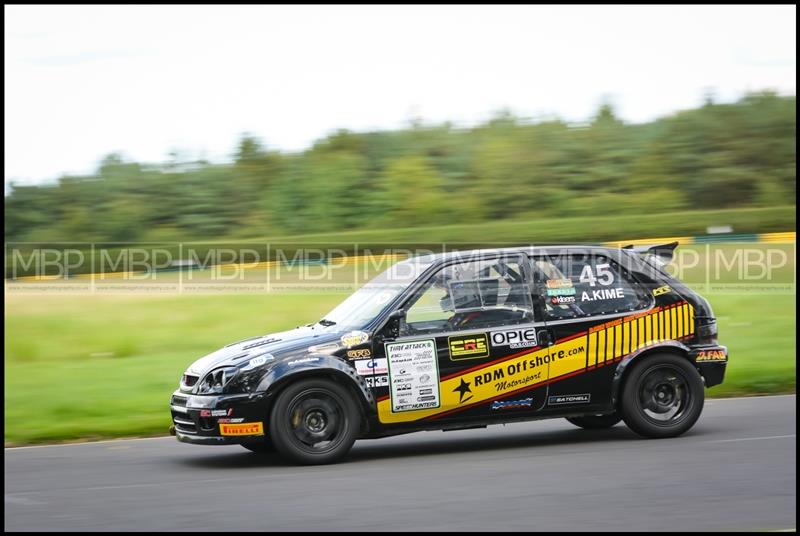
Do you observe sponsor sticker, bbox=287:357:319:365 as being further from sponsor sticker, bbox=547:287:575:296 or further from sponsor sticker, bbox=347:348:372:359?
sponsor sticker, bbox=547:287:575:296

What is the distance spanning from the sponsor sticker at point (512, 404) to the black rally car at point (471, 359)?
2cm

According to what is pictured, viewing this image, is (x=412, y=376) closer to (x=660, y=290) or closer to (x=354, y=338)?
(x=354, y=338)

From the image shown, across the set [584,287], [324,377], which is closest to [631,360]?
[584,287]

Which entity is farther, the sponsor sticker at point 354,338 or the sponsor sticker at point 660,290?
the sponsor sticker at point 660,290

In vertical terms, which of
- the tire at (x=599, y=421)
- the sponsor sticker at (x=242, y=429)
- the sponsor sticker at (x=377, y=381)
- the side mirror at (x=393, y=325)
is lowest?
the tire at (x=599, y=421)

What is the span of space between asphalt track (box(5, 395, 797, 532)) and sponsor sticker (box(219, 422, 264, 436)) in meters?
0.31

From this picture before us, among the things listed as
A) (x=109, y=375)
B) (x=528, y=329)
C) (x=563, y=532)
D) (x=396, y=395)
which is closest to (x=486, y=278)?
(x=528, y=329)

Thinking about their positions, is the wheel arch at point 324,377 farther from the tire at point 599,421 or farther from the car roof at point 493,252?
the tire at point 599,421

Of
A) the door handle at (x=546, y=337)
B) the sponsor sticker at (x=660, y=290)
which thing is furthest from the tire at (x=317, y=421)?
the sponsor sticker at (x=660, y=290)

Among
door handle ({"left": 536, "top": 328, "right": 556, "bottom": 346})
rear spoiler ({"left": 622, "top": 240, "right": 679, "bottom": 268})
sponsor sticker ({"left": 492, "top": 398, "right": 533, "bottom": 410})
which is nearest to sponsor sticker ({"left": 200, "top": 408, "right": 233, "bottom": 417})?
sponsor sticker ({"left": 492, "top": 398, "right": 533, "bottom": 410})

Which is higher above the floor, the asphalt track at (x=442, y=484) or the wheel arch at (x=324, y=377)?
the wheel arch at (x=324, y=377)

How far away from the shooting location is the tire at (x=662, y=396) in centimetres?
913

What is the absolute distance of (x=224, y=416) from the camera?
8289 mm

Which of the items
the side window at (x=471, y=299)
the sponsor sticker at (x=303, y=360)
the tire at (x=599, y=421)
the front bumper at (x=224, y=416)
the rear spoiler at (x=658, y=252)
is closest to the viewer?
the front bumper at (x=224, y=416)
